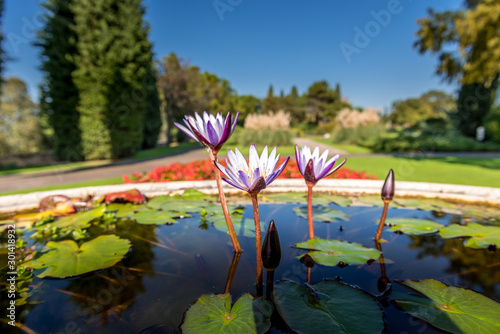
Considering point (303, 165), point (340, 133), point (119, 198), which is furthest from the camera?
point (340, 133)

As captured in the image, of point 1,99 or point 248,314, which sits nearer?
point 248,314

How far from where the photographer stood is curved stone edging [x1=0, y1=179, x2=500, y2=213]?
252cm

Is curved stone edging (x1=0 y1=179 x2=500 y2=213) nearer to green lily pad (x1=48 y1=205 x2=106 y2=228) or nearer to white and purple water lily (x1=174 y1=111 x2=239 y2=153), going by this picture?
green lily pad (x1=48 y1=205 x2=106 y2=228)

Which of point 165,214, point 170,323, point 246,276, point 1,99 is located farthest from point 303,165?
point 1,99

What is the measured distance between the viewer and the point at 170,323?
0.97 metres

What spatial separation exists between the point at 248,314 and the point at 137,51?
12.5 meters

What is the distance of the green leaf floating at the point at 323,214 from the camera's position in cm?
210

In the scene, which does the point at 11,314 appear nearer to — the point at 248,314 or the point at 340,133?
the point at 248,314

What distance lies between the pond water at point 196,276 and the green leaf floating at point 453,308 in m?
0.04

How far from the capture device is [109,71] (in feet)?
33.0

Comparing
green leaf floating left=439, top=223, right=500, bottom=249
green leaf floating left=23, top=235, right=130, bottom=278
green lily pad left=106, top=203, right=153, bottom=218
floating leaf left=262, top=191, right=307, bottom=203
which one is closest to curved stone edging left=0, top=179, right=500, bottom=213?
floating leaf left=262, top=191, right=307, bottom=203

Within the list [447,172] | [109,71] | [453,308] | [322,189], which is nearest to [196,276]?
[453,308]

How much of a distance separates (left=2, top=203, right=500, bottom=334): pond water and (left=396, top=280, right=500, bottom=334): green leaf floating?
0.14 feet

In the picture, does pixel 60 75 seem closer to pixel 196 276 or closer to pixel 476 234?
pixel 196 276
